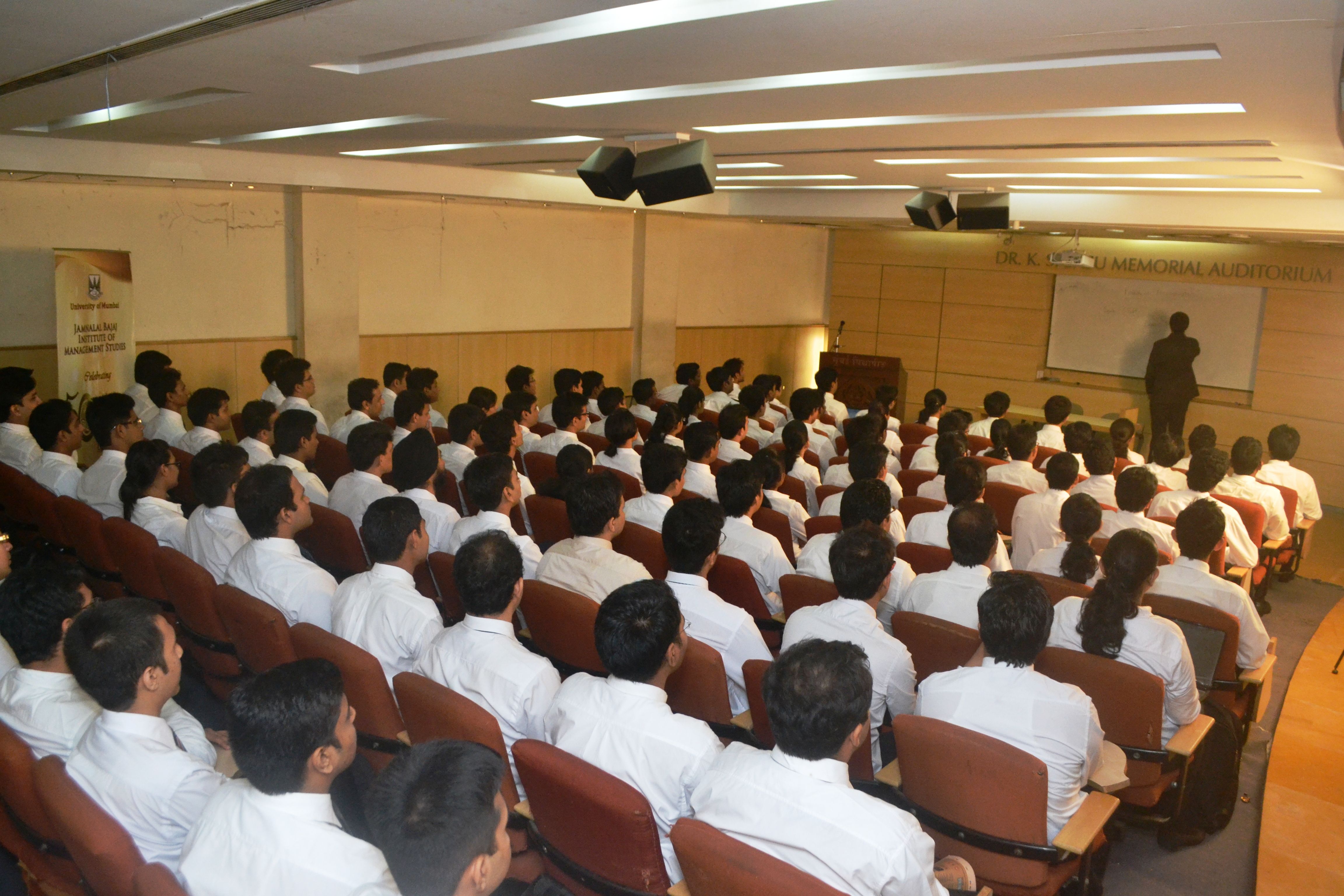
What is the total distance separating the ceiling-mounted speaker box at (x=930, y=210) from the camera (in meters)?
8.80

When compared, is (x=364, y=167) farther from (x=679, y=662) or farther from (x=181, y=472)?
(x=679, y=662)

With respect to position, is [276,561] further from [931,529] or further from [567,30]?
[931,529]

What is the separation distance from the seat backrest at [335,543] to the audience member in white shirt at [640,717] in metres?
2.40

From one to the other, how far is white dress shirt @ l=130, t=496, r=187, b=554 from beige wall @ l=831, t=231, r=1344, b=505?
11497mm

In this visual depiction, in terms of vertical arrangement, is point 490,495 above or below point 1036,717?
above

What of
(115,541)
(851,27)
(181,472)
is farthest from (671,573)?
(181,472)

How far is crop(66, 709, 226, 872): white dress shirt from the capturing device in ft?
8.23

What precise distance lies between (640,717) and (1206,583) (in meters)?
3.14

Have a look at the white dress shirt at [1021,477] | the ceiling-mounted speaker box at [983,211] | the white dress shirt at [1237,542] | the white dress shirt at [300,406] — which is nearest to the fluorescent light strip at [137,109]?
the white dress shirt at [300,406]

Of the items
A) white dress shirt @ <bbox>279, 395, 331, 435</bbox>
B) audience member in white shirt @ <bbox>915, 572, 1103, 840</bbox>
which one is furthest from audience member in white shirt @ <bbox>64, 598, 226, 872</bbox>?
white dress shirt @ <bbox>279, 395, 331, 435</bbox>

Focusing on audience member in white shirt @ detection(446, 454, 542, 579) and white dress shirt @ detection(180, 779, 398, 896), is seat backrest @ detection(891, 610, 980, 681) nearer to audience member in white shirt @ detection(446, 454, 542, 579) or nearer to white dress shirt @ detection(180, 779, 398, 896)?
audience member in white shirt @ detection(446, 454, 542, 579)

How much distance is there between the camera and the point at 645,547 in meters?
5.04

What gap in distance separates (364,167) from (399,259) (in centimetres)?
161

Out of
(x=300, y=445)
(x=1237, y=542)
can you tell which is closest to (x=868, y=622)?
(x=1237, y=542)
